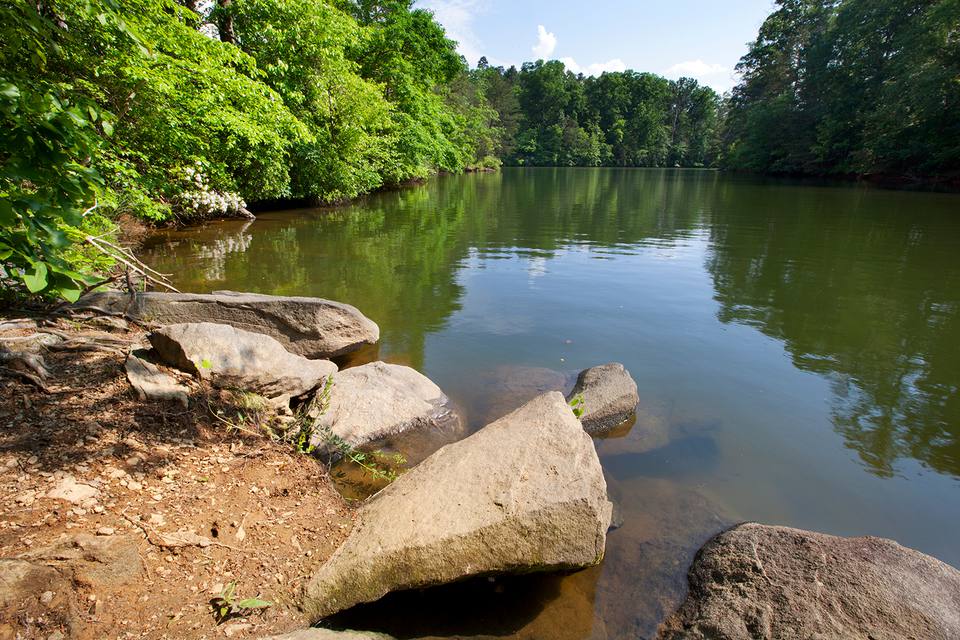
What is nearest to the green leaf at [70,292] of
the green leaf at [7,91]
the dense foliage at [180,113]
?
the dense foliage at [180,113]

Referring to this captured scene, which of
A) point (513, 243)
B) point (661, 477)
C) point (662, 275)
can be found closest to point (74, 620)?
point (661, 477)

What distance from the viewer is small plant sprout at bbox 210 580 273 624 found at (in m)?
2.33

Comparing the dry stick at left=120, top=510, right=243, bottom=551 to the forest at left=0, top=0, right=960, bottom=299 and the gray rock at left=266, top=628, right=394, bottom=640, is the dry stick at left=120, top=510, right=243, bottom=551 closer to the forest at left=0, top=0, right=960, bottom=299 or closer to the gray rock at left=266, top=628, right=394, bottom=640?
the gray rock at left=266, top=628, right=394, bottom=640

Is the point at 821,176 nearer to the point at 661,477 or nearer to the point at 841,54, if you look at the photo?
the point at 841,54

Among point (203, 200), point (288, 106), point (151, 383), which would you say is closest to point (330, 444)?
point (151, 383)

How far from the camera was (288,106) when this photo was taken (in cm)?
1697

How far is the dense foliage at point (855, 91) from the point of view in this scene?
29172mm

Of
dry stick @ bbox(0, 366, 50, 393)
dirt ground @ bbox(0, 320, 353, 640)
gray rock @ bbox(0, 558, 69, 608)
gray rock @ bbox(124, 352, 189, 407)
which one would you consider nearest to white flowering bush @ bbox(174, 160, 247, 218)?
gray rock @ bbox(124, 352, 189, 407)

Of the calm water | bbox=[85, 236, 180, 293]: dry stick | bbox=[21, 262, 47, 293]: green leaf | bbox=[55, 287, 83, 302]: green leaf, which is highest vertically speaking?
bbox=[21, 262, 47, 293]: green leaf

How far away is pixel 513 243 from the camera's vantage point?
47.2 ft

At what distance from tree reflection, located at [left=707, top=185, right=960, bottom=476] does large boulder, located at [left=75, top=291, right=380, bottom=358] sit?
5.48 metres

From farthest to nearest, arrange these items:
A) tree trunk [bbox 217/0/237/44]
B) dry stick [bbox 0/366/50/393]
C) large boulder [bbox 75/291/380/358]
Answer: tree trunk [bbox 217/0/237/44], large boulder [bbox 75/291/380/358], dry stick [bbox 0/366/50/393]

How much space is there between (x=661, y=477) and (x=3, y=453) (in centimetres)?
440

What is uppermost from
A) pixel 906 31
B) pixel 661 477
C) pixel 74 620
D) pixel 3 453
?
pixel 906 31
